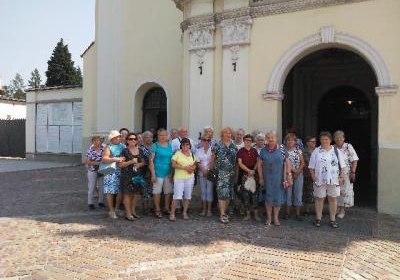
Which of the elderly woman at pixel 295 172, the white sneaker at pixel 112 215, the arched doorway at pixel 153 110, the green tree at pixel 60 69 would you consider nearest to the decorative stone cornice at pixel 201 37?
the elderly woman at pixel 295 172

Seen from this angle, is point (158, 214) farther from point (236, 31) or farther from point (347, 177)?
point (236, 31)

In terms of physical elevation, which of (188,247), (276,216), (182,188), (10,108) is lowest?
(188,247)

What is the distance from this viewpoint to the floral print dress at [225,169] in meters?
7.39

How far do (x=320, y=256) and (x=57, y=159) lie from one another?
51.5 ft

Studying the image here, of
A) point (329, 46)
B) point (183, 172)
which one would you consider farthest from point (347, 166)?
point (183, 172)

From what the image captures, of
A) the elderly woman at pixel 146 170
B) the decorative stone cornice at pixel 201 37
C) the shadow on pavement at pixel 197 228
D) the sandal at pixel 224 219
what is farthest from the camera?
the decorative stone cornice at pixel 201 37

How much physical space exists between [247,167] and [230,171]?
31cm

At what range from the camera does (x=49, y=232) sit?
257 inches

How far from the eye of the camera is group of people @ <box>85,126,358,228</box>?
7.14 m

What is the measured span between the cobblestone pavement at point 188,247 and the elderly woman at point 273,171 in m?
0.44

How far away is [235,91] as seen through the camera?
949 cm

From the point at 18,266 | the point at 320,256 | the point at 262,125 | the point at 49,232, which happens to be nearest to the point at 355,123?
the point at 262,125

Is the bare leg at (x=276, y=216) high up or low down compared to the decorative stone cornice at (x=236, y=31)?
down

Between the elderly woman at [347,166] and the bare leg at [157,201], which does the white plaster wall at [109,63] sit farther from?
the elderly woman at [347,166]
